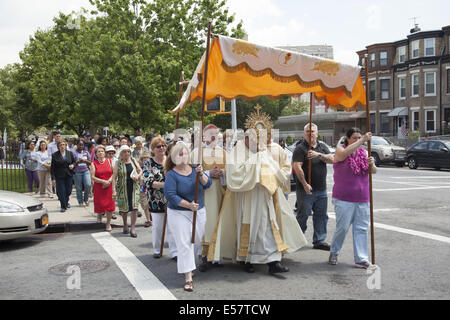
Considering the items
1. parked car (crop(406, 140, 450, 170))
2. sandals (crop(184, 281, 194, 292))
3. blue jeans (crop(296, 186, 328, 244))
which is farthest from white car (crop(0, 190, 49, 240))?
parked car (crop(406, 140, 450, 170))

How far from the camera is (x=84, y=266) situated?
5.88 metres

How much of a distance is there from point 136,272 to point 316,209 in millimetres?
2853

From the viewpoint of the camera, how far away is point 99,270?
563 centimetres

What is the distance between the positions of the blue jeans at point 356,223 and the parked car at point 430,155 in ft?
61.9

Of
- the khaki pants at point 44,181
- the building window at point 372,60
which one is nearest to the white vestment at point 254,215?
the khaki pants at point 44,181

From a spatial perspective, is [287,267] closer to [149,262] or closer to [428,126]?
[149,262]

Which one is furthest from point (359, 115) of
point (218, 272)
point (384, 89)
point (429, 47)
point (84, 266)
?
point (84, 266)

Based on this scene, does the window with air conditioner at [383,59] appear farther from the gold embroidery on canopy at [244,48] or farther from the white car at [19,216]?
the white car at [19,216]

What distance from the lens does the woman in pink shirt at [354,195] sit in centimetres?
548

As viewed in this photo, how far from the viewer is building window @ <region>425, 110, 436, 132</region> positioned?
3678cm

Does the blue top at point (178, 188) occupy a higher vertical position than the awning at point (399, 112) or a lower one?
lower

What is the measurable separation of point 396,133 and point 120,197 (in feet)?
124

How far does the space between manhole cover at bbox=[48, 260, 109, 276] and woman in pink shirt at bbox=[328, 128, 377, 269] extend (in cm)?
319
